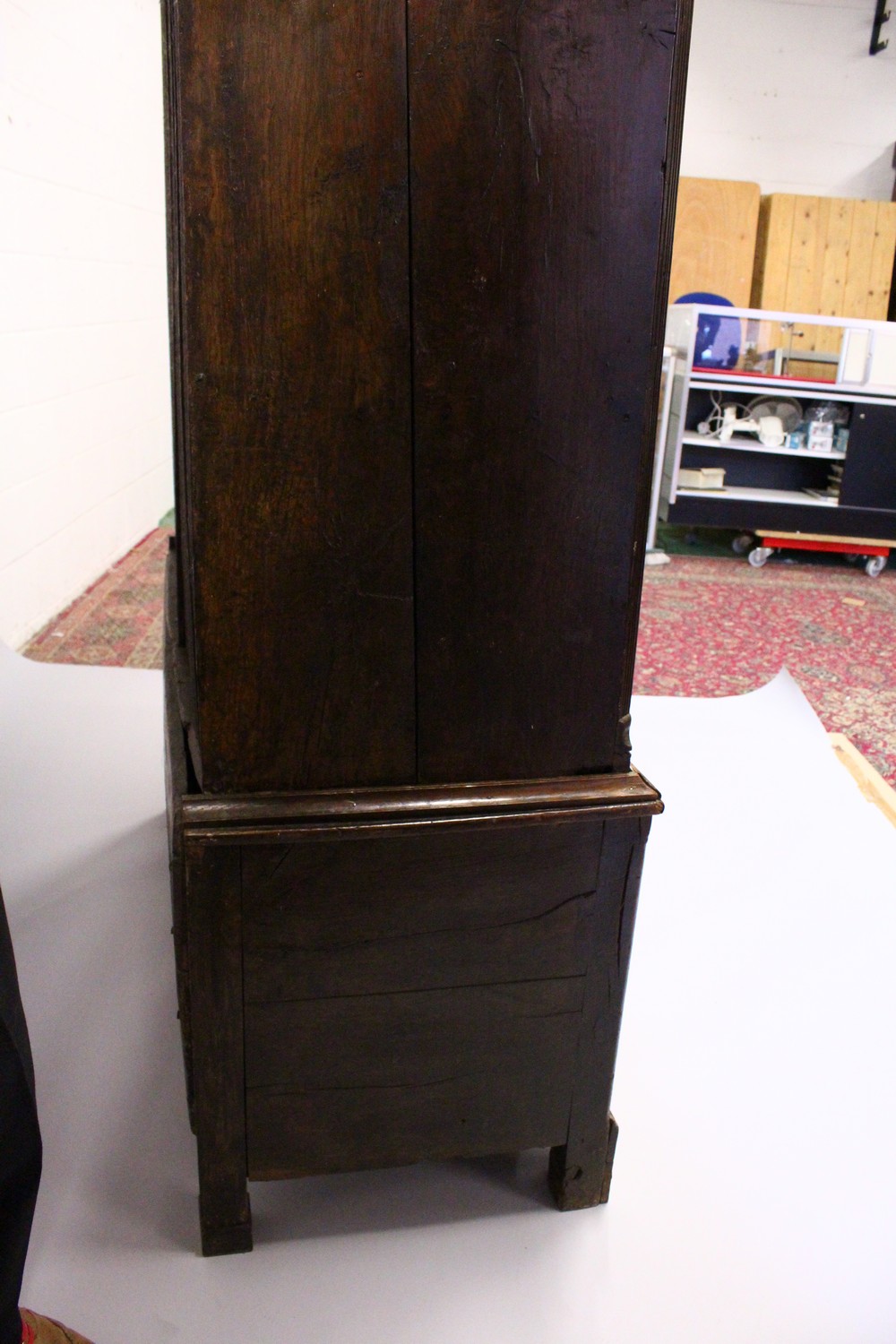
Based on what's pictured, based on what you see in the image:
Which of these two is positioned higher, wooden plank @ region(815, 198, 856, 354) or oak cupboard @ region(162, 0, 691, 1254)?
wooden plank @ region(815, 198, 856, 354)

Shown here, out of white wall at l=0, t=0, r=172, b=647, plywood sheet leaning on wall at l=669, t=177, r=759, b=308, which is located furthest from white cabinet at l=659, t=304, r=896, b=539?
white wall at l=0, t=0, r=172, b=647

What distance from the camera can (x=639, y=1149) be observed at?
135 centimetres

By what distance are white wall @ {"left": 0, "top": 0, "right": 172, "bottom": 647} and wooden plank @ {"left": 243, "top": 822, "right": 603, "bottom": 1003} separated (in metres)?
2.51

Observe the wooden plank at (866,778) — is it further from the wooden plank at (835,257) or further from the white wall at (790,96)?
the white wall at (790,96)

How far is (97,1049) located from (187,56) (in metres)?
1.23

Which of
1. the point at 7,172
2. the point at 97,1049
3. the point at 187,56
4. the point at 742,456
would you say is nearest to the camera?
the point at 187,56

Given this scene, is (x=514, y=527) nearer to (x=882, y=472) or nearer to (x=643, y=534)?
(x=643, y=534)

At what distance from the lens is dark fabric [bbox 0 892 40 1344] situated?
35.3 inches

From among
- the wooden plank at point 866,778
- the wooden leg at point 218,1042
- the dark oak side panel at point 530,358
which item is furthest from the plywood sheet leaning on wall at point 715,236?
the wooden leg at point 218,1042

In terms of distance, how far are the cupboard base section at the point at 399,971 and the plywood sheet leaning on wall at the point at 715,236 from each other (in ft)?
18.3

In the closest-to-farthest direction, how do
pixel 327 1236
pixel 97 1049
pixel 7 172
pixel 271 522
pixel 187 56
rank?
pixel 187 56
pixel 271 522
pixel 327 1236
pixel 97 1049
pixel 7 172

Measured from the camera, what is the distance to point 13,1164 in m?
0.92

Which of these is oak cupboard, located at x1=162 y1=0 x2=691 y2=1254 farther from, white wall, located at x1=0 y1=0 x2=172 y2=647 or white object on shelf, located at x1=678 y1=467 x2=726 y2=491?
white object on shelf, located at x1=678 y1=467 x2=726 y2=491

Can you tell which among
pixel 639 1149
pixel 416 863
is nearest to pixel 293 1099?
pixel 416 863
